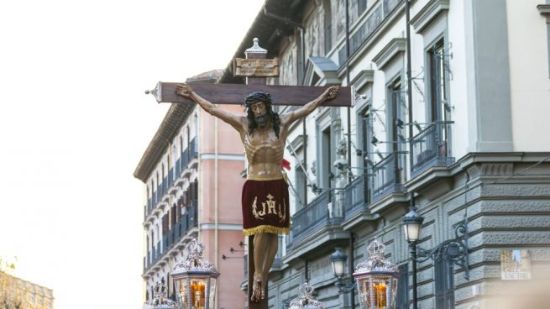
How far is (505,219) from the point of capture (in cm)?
2336

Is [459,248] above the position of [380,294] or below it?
above

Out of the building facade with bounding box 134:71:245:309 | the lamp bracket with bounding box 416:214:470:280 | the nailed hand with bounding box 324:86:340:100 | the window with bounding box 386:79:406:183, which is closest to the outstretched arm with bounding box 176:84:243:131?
the nailed hand with bounding box 324:86:340:100

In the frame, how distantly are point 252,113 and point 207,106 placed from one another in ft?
1.94

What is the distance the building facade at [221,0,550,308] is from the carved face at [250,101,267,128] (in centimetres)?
1038

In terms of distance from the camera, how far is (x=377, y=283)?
→ 1277 cm

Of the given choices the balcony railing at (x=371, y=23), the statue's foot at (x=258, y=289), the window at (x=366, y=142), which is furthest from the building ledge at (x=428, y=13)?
the statue's foot at (x=258, y=289)

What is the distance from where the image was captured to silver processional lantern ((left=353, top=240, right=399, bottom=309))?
1267 centimetres

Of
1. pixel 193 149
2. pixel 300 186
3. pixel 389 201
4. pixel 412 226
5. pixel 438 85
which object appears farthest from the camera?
pixel 193 149

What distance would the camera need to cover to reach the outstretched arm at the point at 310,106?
1091 centimetres

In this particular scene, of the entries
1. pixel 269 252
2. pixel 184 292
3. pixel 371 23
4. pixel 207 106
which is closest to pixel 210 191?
pixel 371 23

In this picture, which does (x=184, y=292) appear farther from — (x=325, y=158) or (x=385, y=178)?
(x=325, y=158)

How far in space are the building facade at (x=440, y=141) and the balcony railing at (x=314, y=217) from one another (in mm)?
55

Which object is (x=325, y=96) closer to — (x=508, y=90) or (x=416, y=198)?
(x=508, y=90)

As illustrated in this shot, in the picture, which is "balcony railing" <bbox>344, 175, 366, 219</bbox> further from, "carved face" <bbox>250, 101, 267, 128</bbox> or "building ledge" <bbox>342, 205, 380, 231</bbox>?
"carved face" <bbox>250, 101, 267, 128</bbox>
